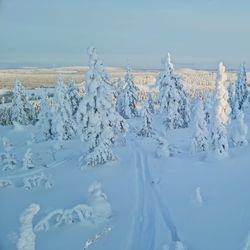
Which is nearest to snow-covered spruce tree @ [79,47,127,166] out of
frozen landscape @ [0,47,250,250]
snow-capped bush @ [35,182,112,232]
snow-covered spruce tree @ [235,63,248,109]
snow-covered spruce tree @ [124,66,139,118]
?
frozen landscape @ [0,47,250,250]

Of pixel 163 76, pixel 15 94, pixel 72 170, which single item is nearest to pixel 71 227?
pixel 72 170

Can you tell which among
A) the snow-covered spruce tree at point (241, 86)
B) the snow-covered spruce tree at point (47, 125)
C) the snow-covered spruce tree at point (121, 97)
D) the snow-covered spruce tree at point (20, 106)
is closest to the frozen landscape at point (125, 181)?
the snow-covered spruce tree at point (47, 125)

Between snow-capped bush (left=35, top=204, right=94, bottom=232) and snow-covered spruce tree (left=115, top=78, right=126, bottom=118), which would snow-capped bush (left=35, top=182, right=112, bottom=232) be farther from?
snow-covered spruce tree (left=115, top=78, right=126, bottom=118)

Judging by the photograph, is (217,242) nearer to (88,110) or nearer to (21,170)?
(88,110)

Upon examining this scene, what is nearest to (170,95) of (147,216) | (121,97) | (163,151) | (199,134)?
(199,134)

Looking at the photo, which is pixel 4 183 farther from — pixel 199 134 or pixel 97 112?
pixel 199 134

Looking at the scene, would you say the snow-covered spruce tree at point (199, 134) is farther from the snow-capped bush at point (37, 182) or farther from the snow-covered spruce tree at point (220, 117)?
the snow-capped bush at point (37, 182)
